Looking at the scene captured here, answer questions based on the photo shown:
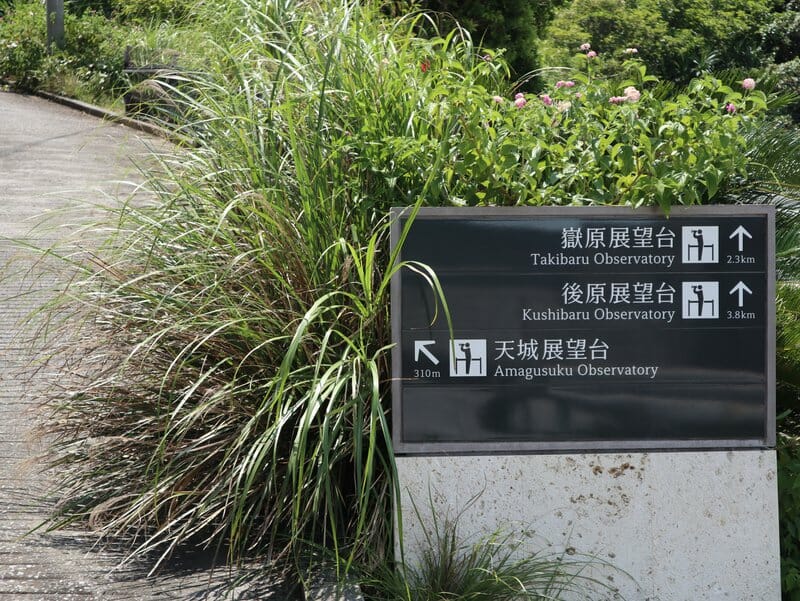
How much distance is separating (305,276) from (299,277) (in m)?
0.04

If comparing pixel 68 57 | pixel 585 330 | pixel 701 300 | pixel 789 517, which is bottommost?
pixel 789 517

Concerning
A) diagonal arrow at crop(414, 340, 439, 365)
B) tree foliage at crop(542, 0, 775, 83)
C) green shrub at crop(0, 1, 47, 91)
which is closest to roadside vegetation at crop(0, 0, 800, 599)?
diagonal arrow at crop(414, 340, 439, 365)

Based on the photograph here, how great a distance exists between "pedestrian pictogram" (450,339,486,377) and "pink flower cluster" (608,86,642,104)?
1.18 meters

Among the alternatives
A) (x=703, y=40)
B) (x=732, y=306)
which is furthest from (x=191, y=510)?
(x=703, y=40)


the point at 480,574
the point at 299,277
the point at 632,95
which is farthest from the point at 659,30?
the point at 480,574

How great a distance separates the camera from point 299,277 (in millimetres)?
4406

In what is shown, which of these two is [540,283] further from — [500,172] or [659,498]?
[659,498]

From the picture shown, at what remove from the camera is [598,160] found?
428cm

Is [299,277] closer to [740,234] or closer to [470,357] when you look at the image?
[470,357]

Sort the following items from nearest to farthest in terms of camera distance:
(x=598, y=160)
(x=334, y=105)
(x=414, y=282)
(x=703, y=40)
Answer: (x=414, y=282)
(x=598, y=160)
(x=334, y=105)
(x=703, y=40)

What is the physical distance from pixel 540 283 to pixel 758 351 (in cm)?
85

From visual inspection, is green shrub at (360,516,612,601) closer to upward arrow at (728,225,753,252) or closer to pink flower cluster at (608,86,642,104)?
upward arrow at (728,225,753,252)

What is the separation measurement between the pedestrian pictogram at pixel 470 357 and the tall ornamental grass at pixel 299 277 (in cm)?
33

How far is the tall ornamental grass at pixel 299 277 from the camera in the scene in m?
4.10
